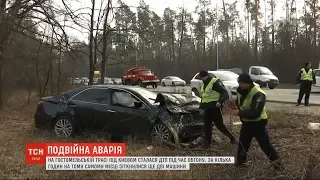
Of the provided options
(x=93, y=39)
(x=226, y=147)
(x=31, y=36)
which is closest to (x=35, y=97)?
(x=31, y=36)

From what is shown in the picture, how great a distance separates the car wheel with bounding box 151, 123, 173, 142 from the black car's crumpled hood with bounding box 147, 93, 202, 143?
0.09 metres

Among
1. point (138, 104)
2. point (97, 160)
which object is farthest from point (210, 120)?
point (97, 160)

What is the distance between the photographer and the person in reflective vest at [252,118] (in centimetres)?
532

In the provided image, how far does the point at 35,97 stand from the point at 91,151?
Result: 50.3ft

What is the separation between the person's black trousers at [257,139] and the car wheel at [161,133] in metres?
1.99

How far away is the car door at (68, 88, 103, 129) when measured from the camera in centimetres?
835

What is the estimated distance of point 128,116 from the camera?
25.8 feet

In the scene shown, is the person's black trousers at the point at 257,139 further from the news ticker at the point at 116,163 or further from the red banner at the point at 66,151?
the red banner at the point at 66,151

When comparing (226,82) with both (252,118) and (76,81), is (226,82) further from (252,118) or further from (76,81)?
(252,118)

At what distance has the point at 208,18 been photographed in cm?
5853

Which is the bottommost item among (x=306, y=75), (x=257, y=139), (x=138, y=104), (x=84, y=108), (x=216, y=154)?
(x=216, y=154)

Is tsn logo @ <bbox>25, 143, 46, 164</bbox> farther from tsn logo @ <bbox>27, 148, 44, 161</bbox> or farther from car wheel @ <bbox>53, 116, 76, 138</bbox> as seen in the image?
car wheel @ <bbox>53, 116, 76, 138</bbox>

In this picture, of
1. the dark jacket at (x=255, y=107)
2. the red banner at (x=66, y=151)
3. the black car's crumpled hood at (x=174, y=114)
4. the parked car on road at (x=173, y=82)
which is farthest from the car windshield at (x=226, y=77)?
the parked car on road at (x=173, y=82)

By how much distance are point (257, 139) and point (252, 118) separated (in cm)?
34
